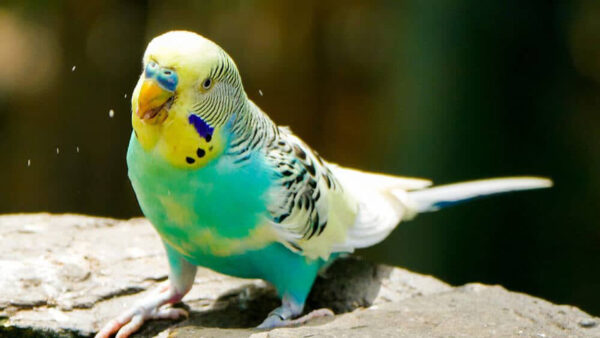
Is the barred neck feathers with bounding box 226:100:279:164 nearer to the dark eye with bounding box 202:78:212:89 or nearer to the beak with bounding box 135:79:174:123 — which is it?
the dark eye with bounding box 202:78:212:89

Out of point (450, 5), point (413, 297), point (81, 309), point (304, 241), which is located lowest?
point (81, 309)

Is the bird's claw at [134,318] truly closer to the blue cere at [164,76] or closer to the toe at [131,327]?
the toe at [131,327]

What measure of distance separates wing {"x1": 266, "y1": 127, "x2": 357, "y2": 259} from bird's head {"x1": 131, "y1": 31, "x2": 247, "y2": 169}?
0.29 metres

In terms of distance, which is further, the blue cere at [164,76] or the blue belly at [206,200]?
the blue belly at [206,200]

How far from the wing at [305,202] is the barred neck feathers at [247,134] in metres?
0.05

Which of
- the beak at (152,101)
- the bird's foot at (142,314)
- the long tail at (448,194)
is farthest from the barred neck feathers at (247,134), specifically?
the long tail at (448,194)

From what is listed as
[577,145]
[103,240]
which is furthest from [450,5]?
[103,240]

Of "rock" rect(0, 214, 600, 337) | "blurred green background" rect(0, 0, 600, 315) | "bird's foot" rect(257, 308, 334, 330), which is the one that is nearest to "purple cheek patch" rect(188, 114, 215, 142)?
"rock" rect(0, 214, 600, 337)

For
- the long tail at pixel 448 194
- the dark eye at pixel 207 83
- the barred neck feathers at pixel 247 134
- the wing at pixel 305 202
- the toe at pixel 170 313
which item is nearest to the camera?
the dark eye at pixel 207 83

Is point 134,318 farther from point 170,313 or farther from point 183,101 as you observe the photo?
point 183,101

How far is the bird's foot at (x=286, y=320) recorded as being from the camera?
320 centimetres

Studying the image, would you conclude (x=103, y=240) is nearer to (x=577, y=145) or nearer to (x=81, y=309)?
(x=81, y=309)

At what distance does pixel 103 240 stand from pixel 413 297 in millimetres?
1531

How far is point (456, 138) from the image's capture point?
5.12m
